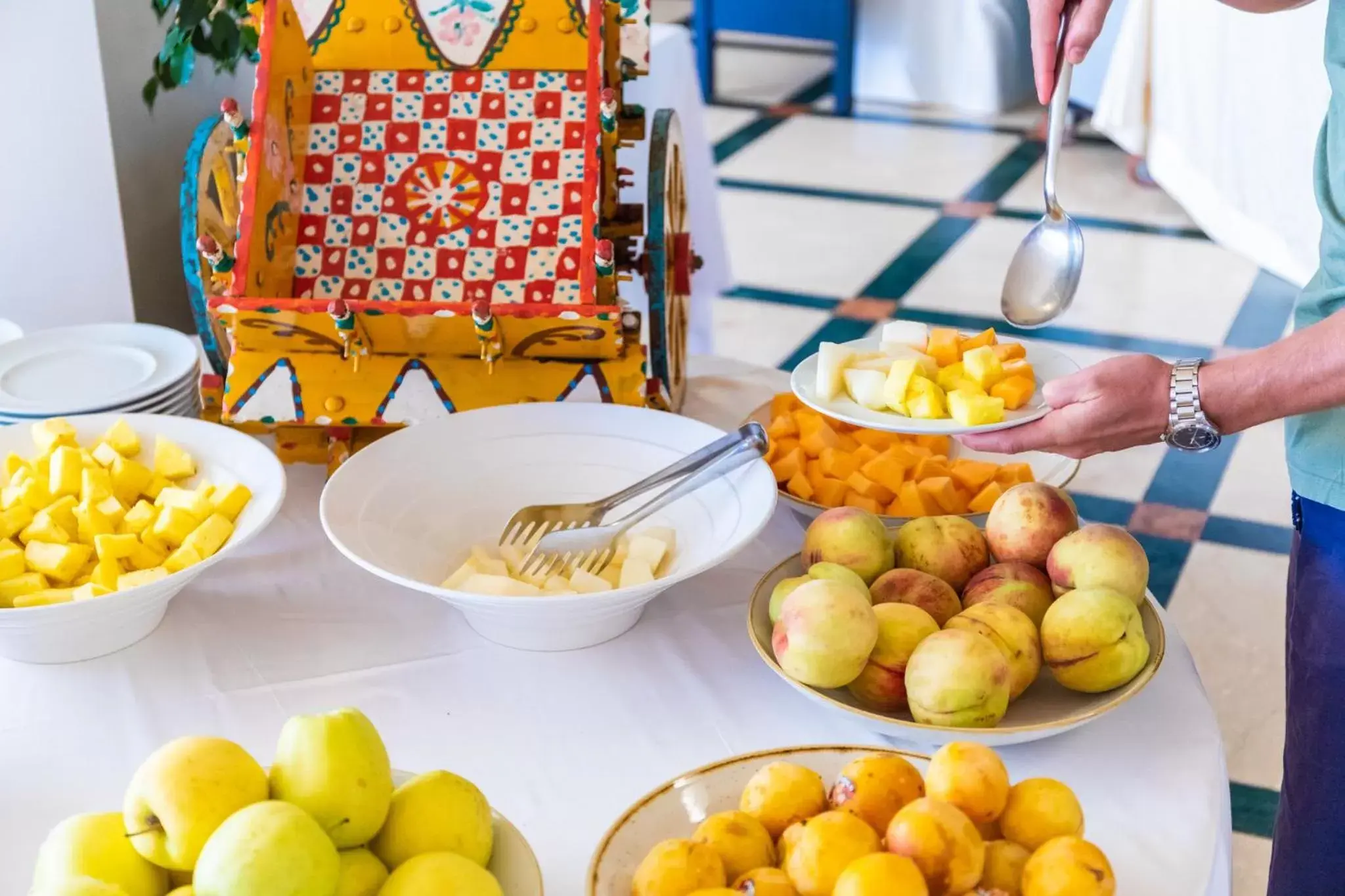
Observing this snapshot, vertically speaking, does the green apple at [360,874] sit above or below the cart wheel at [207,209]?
below

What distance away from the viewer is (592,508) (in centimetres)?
109

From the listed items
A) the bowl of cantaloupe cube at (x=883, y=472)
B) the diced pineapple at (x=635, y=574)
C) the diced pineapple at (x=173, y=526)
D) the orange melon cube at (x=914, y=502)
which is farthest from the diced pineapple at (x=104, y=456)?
the orange melon cube at (x=914, y=502)

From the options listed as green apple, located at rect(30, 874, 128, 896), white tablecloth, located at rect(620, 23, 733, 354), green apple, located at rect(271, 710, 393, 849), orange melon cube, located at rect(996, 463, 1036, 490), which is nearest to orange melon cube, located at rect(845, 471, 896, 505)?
orange melon cube, located at rect(996, 463, 1036, 490)

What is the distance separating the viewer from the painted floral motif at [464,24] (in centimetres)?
134

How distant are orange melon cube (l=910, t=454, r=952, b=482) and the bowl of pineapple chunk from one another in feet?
1.77

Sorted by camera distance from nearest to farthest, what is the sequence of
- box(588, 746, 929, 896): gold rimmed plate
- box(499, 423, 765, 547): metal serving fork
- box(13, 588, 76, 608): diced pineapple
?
1. box(588, 746, 929, 896): gold rimmed plate
2. box(13, 588, 76, 608): diced pineapple
3. box(499, 423, 765, 547): metal serving fork

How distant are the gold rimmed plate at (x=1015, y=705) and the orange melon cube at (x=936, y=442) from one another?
1.03 feet

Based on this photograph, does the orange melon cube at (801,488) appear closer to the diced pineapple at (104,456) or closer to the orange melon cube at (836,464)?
the orange melon cube at (836,464)

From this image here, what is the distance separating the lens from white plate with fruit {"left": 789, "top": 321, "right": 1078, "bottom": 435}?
1018 millimetres

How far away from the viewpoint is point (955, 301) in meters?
3.46

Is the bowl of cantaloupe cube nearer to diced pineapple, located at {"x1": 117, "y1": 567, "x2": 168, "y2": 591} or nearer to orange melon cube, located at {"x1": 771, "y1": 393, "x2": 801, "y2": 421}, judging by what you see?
orange melon cube, located at {"x1": 771, "y1": 393, "x2": 801, "y2": 421}

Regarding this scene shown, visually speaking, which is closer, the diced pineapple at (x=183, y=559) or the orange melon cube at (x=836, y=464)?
the diced pineapple at (x=183, y=559)

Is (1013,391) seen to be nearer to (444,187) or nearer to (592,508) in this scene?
(592,508)

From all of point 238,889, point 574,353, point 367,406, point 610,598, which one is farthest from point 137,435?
point 238,889
